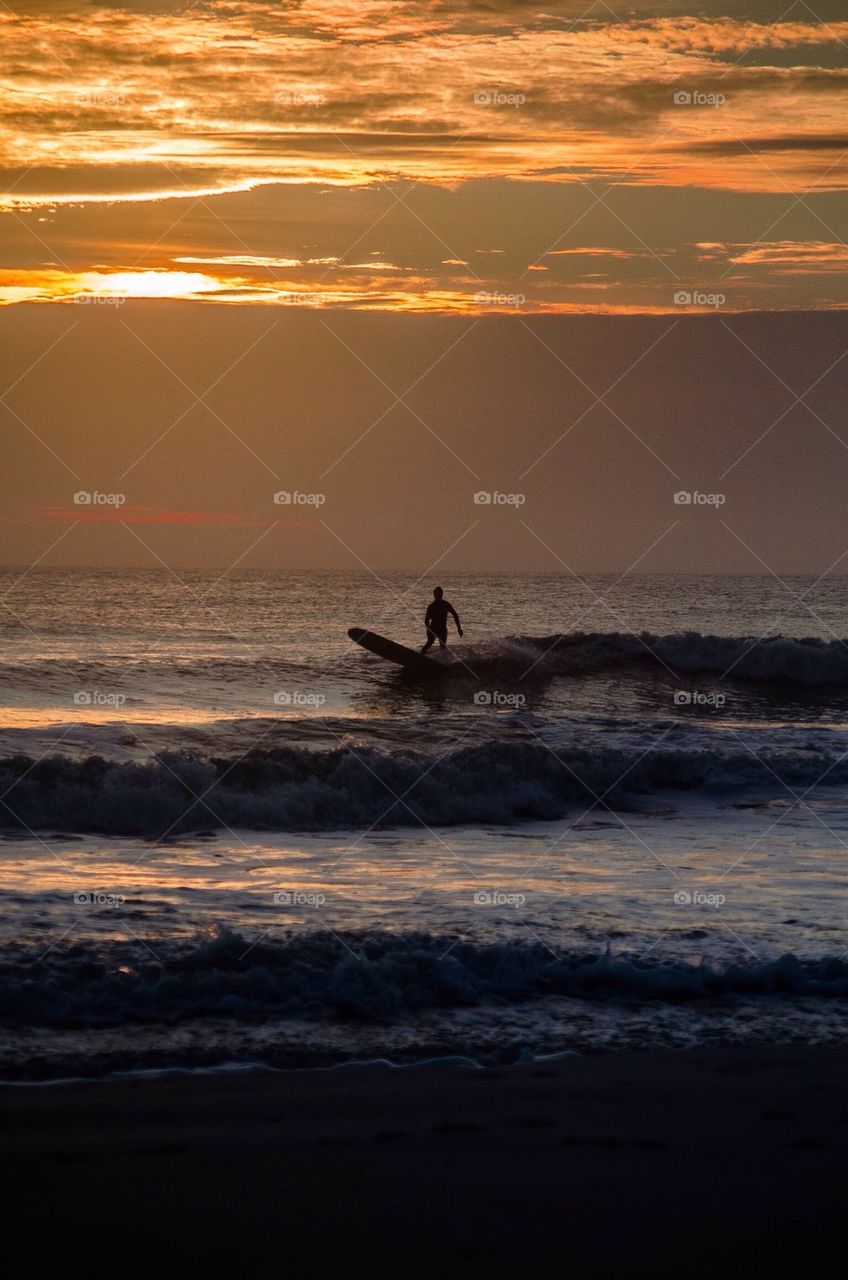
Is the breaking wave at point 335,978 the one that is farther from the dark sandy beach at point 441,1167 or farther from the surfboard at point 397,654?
the surfboard at point 397,654

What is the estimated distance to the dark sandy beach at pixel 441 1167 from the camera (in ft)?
14.7

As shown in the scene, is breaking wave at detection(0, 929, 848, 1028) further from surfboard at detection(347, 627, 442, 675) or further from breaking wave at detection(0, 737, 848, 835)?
surfboard at detection(347, 627, 442, 675)

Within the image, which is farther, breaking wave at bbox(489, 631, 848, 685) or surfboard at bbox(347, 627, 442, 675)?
breaking wave at bbox(489, 631, 848, 685)

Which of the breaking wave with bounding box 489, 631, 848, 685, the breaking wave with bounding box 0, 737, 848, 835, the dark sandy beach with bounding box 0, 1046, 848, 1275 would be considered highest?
the breaking wave with bounding box 489, 631, 848, 685

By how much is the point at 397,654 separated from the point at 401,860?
59.4ft

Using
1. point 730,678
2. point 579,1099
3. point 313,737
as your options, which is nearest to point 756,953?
point 579,1099

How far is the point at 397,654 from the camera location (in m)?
29.8

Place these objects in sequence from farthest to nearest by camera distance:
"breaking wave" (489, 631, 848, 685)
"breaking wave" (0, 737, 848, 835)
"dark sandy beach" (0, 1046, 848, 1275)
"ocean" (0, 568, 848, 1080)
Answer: "breaking wave" (489, 631, 848, 685)
"breaking wave" (0, 737, 848, 835)
"ocean" (0, 568, 848, 1080)
"dark sandy beach" (0, 1046, 848, 1275)

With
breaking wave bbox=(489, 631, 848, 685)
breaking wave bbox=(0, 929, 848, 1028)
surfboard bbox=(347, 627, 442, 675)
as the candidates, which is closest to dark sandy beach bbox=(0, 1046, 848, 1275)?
breaking wave bbox=(0, 929, 848, 1028)

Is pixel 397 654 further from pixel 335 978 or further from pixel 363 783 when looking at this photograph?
pixel 335 978

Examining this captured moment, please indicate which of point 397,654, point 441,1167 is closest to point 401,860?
point 441,1167

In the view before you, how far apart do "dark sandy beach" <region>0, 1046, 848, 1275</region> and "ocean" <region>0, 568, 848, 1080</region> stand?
0.52 meters

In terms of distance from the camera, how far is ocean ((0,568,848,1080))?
7.06 m

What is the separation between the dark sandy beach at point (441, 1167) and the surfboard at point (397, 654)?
23.3 metres
